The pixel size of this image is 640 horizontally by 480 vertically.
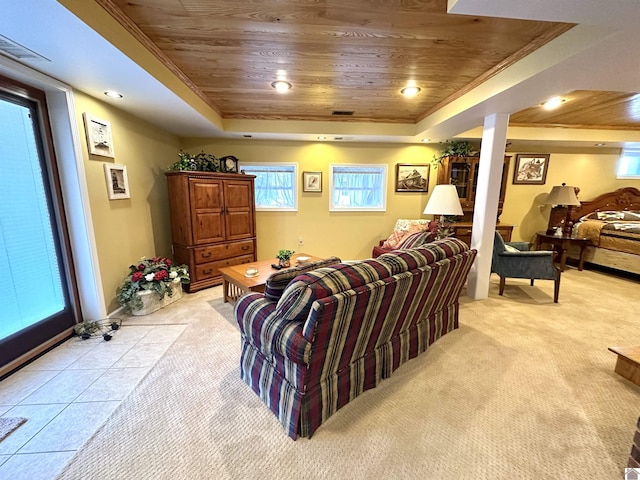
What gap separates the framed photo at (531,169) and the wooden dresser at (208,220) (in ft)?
15.7

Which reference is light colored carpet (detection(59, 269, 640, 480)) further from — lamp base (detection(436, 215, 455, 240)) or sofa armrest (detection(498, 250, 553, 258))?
lamp base (detection(436, 215, 455, 240))

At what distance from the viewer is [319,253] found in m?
4.88

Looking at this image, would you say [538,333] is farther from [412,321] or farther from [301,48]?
[301,48]

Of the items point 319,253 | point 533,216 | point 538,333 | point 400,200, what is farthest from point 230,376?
point 533,216

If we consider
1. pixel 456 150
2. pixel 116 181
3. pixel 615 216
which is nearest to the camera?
pixel 116 181

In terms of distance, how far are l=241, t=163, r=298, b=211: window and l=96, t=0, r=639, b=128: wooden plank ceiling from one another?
1486 mm

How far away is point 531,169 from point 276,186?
4688 millimetres

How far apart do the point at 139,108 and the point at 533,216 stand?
21.3ft

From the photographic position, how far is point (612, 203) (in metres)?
4.77

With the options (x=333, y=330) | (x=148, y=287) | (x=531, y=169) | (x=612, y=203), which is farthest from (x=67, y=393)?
(x=612, y=203)

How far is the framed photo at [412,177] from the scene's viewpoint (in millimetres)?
4645

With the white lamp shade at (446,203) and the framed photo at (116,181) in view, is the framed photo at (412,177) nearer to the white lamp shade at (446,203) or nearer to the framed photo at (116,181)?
A: the white lamp shade at (446,203)

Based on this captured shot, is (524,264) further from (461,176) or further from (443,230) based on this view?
(461,176)

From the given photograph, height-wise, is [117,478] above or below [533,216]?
below
